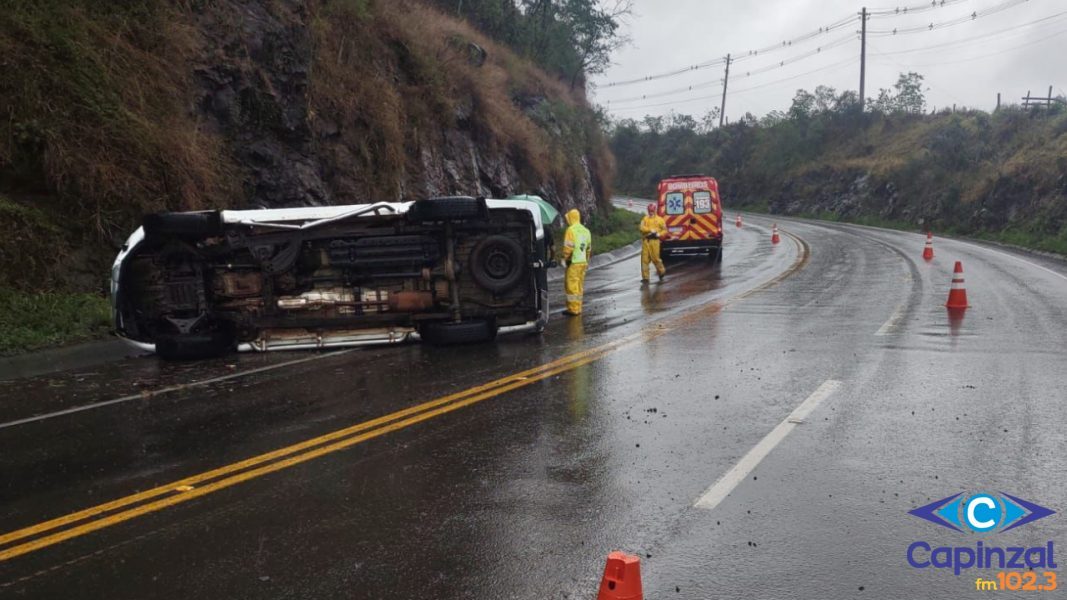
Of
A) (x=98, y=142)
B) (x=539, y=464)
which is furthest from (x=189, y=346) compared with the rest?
(x=539, y=464)

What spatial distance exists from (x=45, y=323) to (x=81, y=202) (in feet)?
7.64

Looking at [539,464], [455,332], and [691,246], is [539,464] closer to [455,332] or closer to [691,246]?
[455,332]

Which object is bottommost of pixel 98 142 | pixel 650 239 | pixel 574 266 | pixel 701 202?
pixel 574 266

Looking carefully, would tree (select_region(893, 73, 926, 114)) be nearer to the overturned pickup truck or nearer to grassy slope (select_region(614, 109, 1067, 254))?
grassy slope (select_region(614, 109, 1067, 254))

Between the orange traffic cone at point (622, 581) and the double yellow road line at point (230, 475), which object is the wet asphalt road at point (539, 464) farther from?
the orange traffic cone at point (622, 581)

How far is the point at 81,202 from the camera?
1177 cm

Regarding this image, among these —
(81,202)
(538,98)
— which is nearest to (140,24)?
(81,202)

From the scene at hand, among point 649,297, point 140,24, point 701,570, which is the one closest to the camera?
point 701,570

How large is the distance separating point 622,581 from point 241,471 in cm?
314

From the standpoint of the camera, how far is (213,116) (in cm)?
1480

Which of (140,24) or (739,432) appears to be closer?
(739,432)

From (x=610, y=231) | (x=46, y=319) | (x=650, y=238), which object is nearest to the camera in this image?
(x=46, y=319)

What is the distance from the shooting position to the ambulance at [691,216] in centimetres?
2286

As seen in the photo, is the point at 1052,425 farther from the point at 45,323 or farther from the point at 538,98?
the point at 538,98
